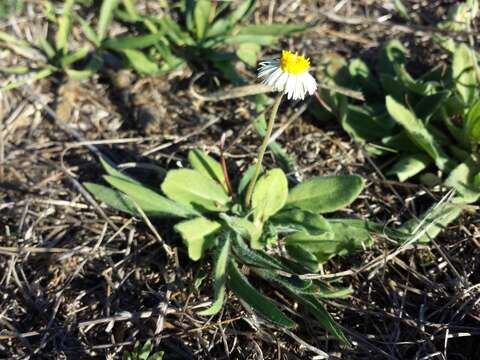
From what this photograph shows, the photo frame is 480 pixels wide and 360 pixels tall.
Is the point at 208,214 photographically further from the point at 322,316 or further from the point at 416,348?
the point at 416,348

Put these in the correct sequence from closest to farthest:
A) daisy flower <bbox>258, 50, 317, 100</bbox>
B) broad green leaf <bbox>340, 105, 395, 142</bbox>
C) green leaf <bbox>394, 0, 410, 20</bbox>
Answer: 1. daisy flower <bbox>258, 50, 317, 100</bbox>
2. broad green leaf <bbox>340, 105, 395, 142</bbox>
3. green leaf <bbox>394, 0, 410, 20</bbox>

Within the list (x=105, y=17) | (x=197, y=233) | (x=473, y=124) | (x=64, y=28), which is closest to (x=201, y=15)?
(x=105, y=17)

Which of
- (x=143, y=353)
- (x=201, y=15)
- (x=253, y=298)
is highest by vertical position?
(x=201, y=15)

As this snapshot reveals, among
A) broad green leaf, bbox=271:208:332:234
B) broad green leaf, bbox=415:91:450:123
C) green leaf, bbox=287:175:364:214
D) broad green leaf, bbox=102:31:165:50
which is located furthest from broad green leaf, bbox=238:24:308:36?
broad green leaf, bbox=271:208:332:234

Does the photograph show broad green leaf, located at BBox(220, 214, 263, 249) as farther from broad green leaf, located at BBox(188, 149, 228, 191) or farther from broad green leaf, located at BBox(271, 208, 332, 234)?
broad green leaf, located at BBox(188, 149, 228, 191)

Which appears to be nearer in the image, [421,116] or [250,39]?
[421,116]

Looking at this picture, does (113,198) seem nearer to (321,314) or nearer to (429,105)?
(321,314)

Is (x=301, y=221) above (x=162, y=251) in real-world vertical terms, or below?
above
